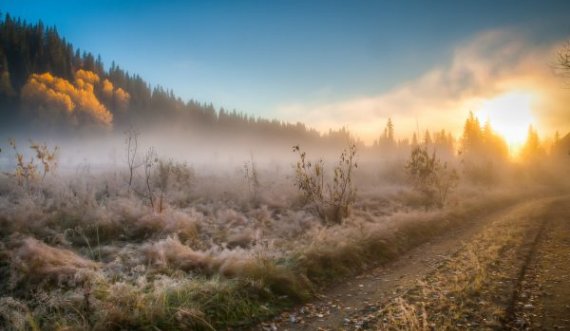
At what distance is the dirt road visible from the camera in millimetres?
4770

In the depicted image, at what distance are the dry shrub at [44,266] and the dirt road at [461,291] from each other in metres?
3.68

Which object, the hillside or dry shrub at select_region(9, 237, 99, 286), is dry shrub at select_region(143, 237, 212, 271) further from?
the hillside

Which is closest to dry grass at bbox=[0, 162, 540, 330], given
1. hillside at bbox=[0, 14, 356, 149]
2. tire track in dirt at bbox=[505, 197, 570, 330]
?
tire track in dirt at bbox=[505, 197, 570, 330]

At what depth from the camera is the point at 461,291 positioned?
5.67 m

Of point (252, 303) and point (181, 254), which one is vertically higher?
point (181, 254)

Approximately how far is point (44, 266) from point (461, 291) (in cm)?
793

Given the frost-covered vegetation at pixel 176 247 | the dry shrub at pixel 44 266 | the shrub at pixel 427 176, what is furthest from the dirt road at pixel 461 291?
the shrub at pixel 427 176

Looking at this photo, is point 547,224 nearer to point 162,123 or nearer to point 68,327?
point 68,327

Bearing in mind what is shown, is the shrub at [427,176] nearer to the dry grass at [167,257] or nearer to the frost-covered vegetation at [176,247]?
the frost-covered vegetation at [176,247]

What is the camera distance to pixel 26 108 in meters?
40.9

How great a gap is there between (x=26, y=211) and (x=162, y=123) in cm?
6680

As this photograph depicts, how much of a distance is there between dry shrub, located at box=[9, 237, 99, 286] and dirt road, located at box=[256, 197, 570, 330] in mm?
3681

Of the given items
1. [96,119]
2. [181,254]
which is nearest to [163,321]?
[181,254]

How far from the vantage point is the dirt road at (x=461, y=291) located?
4.77 meters
